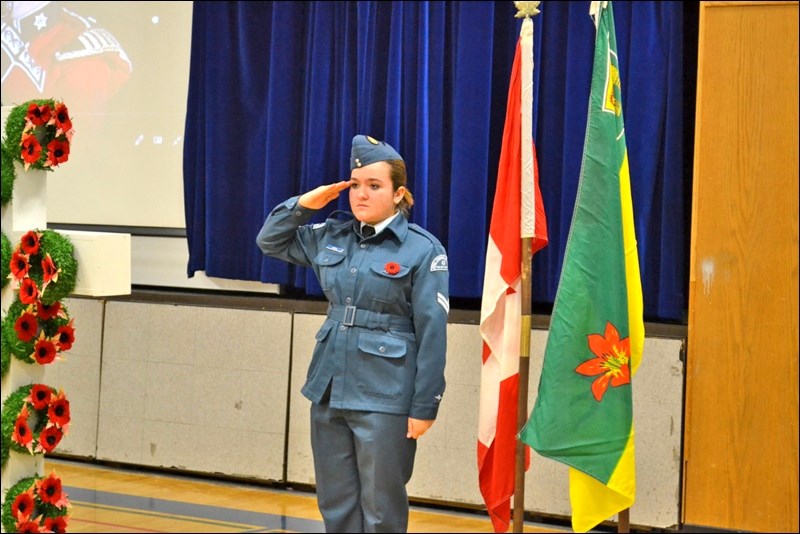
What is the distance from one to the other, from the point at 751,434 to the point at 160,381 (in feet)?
9.02

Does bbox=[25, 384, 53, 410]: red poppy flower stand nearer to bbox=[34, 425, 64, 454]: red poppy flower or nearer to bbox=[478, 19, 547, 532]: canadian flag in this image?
bbox=[34, 425, 64, 454]: red poppy flower

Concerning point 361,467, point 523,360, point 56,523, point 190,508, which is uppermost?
point 523,360

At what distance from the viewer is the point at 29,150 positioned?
2443 mm

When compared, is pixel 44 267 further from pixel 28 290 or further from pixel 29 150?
pixel 29 150

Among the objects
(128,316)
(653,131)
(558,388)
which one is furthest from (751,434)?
(128,316)

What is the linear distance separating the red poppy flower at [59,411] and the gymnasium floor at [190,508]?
4.76 feet

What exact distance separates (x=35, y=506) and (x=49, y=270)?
1.96 feet

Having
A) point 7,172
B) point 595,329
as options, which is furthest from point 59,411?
point 595,329

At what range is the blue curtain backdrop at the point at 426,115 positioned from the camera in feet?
13.4

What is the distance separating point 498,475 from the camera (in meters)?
3.35

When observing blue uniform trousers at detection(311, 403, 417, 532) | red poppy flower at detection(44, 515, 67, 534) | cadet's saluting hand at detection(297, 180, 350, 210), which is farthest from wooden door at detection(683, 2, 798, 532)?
red poppy flower at detection(44, 515, 67, 534)

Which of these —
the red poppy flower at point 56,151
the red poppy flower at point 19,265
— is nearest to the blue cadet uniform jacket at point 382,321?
the red poppy flower at point 56,151

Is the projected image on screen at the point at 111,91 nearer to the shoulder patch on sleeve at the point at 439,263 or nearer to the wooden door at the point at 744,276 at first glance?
the shoulder patch on sleeve at the point at 439,263

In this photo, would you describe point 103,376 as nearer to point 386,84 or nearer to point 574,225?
point 386,84
